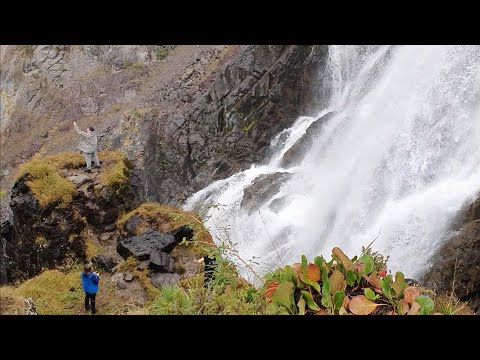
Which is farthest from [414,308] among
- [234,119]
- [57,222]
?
[234,119]

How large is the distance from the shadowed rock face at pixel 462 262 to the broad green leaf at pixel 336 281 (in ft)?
25.8

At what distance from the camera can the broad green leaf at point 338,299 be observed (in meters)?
2.04

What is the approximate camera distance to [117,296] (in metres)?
6.48

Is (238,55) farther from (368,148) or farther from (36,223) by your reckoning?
(36,223)

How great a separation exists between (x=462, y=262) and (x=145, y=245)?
697cm

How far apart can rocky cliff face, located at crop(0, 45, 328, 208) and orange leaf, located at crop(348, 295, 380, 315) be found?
1913 centimetres

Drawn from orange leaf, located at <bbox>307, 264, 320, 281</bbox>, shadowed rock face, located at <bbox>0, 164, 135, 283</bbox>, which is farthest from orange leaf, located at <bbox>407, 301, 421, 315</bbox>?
shadowed rock face, located at <bbox>0, 164, 135, 283</bbox>

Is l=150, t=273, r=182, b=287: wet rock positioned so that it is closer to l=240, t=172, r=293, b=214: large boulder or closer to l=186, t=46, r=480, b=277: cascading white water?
l=186, t=46, r=480, b=277: cascading white water

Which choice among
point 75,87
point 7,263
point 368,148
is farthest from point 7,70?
point 368,148

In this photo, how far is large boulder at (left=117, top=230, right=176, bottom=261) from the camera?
698 cm

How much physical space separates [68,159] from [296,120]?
1372 cm

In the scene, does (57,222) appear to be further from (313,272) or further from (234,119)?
(234,119)

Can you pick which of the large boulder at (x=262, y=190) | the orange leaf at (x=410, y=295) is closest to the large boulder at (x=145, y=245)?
the orange leaf at (x=410, y=295)

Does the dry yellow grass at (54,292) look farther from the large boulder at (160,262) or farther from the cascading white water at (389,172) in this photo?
the cascading white water at (389,172)
